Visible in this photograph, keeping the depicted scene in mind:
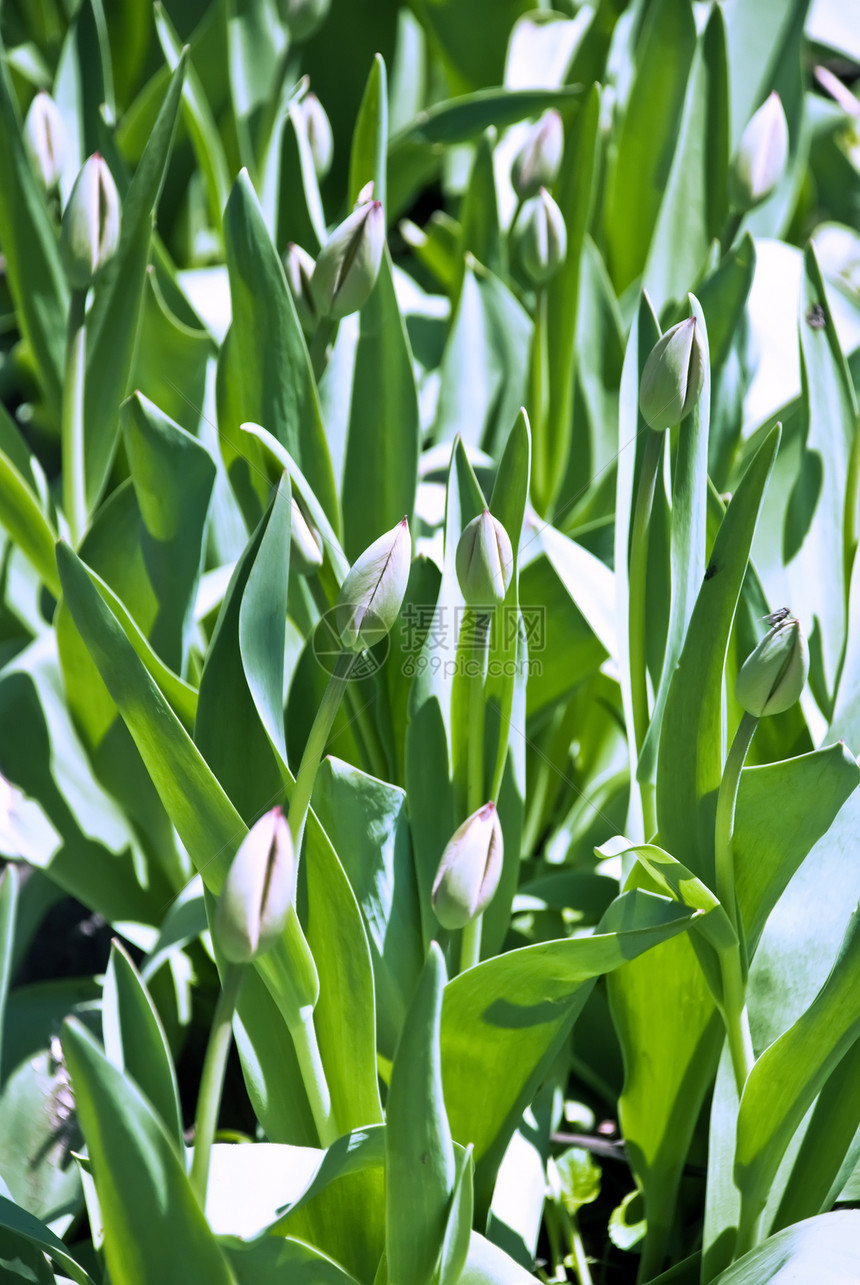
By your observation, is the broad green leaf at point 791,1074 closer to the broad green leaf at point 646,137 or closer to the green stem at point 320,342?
the green stem at point 320,342

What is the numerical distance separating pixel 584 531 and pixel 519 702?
0.20 metres

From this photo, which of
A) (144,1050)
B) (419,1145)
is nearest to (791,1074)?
(419,1145)

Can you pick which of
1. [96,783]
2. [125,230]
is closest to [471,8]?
[125,230]

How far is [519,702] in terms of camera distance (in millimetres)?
624

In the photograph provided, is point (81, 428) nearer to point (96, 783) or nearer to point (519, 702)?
point (96, 783)

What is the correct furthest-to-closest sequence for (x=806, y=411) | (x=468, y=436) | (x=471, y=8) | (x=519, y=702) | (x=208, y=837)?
1. (x=471, y=8)
2. (x=468, y=436)
3. (x=806, y=411)
4. (x=519, y=702)
5. (x=208, y=837)

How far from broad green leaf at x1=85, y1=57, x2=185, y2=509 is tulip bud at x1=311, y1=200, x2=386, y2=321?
20 centimetres

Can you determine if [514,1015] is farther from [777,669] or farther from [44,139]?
[44,139]

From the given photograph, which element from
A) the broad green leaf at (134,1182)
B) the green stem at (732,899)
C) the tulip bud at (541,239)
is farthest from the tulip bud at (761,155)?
the broad green leaf at (134,1182)

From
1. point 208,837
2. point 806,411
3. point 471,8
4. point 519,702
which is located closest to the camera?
point 208,837

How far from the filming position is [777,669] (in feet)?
1.50

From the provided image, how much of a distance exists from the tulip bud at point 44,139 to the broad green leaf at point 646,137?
0.52 meters

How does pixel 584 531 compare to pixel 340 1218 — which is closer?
pixel 340 1218

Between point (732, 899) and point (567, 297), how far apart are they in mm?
537
